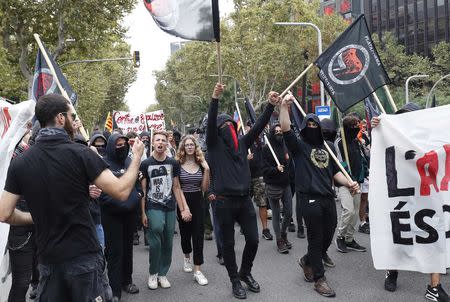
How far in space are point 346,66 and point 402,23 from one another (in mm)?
57124

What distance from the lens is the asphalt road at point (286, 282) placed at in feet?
16.0

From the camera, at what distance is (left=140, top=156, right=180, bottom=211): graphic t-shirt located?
533 cm

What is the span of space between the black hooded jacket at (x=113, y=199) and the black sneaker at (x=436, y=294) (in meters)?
3.06

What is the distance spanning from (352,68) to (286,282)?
2553 millimetres

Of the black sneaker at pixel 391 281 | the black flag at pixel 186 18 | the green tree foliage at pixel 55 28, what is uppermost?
the green tree foliage at pixel 55 28

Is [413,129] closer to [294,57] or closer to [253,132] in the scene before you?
[253,132]

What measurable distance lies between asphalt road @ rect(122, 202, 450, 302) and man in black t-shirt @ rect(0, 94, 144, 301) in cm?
245

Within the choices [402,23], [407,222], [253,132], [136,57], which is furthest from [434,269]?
[402,23]

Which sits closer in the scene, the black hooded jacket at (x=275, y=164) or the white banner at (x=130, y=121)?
the black hooded jacket at (x=275, y=164)

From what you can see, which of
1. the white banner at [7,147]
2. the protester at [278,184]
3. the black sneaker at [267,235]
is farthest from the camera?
→ the black sneaker at [267,235]

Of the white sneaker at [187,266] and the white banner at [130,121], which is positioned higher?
the white banner at [130,121]

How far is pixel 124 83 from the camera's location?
1966 inches

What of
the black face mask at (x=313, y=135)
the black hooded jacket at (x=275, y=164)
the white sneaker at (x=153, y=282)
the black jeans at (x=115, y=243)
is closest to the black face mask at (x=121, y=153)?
the black jeans at (x=115, y=243)

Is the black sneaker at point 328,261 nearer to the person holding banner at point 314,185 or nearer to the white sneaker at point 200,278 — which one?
the person holding banner at point 314,185
